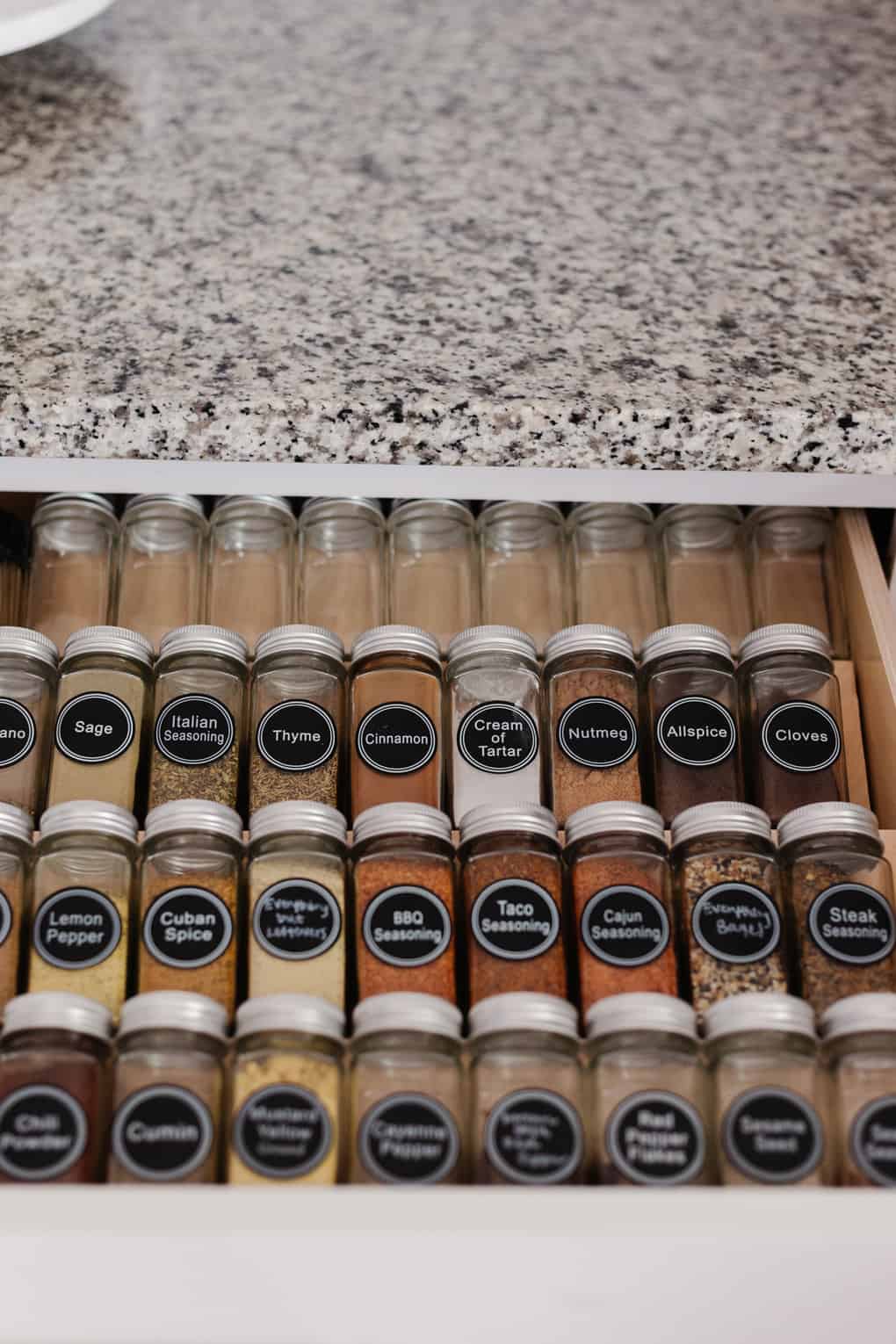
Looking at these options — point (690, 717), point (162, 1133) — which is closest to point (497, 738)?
point (690, 717)

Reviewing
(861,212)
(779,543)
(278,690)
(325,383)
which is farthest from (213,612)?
(861,212)

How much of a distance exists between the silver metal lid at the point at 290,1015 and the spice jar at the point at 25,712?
0.27 meters

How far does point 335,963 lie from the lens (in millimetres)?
871

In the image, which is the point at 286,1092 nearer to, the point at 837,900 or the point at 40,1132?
the point at 40,1132

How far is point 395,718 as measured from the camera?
98 centimetres

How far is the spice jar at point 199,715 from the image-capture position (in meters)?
0.97

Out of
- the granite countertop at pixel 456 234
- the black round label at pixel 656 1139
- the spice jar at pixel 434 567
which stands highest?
the granite countertop at pixel 456 234

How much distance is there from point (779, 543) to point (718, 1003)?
0.49 meters

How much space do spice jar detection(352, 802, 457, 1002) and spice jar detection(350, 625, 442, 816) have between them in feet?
0.20

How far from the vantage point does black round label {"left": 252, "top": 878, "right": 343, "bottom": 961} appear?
863 millimetres

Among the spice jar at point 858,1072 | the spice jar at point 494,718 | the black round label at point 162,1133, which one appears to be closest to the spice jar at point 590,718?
the spice jar at point 494,718

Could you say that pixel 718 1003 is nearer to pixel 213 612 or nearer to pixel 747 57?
pixel 213 612

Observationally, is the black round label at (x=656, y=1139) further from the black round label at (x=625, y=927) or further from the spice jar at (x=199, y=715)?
the spice jar at (x=199, y=715)

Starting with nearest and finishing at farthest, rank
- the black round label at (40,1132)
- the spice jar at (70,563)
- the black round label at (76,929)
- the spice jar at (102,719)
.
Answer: the black round label at (40,1132)
the black round label at (76,929)
the spice jar at (102,719)
the spice jar at (70,563)
